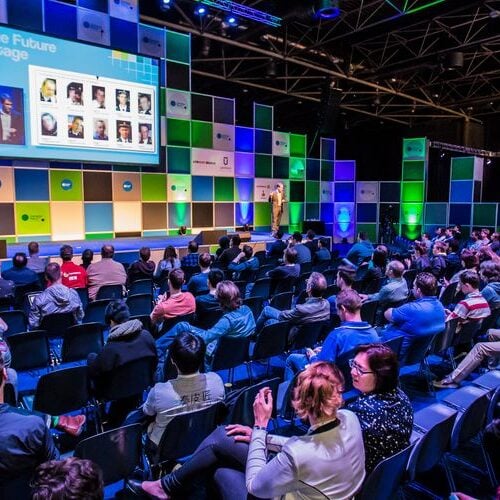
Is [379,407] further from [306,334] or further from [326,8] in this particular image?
[326,8]

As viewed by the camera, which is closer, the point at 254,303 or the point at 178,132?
the point at 254,303

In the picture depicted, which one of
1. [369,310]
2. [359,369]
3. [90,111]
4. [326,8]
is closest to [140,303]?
[369,310]

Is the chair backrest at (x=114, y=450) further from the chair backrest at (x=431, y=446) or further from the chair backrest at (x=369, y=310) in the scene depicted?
the chair backrest at (x=369, y=310)

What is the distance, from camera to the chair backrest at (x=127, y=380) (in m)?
3.37

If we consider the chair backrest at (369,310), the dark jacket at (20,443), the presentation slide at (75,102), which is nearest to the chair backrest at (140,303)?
the chair backrest at (369,310)

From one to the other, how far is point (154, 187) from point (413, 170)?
33.8ft

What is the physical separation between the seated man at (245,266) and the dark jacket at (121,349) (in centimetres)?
434

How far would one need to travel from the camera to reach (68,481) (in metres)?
1.30

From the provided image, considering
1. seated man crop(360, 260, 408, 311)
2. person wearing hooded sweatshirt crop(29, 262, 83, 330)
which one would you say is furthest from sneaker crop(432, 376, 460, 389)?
person wearing hooded sweatshirt crop(29, 262, 83, 330)

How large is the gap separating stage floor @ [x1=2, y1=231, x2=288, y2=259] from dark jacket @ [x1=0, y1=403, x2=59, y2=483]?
7861 millimetres

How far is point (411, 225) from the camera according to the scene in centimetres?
1797

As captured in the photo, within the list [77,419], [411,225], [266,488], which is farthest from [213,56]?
[266,488]

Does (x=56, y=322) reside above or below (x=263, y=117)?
below

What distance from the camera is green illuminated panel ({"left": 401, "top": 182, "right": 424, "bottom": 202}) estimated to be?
1755cm
